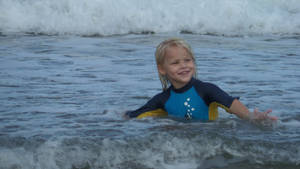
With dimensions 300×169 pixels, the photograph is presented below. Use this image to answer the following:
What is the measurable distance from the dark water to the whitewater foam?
133 inches

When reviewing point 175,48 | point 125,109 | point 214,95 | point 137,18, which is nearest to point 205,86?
point 214,95

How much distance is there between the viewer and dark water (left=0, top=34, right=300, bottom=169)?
139 inches

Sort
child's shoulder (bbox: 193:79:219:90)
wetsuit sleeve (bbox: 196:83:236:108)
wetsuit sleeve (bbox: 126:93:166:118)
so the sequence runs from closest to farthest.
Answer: wetsuit sleeve (bbox: 196:83:236:108) < child's shoulder (bbox: 193:79:219:90) < wetsuit sleeve (bbox: 126:93:166:118)

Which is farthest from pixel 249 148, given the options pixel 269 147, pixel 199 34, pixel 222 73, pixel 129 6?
pixel 129 6

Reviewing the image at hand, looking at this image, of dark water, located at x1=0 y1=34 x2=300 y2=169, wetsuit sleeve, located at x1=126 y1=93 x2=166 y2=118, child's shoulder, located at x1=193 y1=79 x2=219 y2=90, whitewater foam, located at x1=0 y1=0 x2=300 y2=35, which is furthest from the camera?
whitewater foam, located at x1=0 y1=0 x2=300 y2=35

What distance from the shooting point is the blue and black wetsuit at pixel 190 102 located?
4.61 m

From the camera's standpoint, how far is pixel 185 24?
1455cm

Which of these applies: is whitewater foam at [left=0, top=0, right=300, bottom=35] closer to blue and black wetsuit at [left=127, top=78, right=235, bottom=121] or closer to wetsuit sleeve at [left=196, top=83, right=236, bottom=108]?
blue and black wetsuit at [left=127, top=78, right=235, bottom=121]

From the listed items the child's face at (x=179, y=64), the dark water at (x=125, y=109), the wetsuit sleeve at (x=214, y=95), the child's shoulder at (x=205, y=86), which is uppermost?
the child's face at (x=179, y=64)

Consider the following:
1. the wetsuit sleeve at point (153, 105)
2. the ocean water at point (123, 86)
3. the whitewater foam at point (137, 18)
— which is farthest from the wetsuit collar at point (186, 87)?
the whitewater foam at point (137, 18)

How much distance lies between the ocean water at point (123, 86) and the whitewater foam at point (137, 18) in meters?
0.03

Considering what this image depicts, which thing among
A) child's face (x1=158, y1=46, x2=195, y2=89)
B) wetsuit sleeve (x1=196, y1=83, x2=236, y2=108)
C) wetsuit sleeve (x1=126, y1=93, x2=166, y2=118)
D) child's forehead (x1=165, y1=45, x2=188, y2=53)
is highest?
child's forehead (x1=165, y1=45, x2=188, y2=53)

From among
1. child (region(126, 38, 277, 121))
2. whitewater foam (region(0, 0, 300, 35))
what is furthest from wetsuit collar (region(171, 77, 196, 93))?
whitewater foam (region(0, 0, 300, 35))

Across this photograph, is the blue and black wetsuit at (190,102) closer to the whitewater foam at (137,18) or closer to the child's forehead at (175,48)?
the child's forehead at (175,48)
